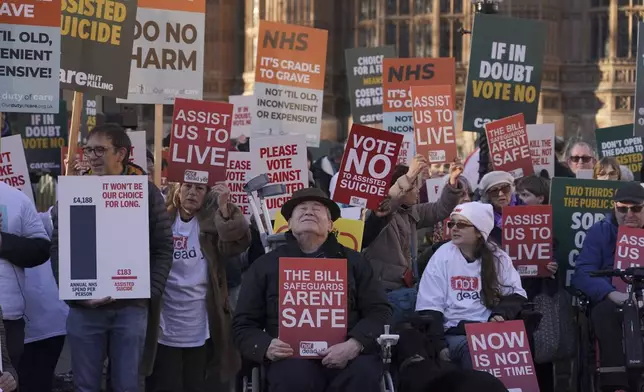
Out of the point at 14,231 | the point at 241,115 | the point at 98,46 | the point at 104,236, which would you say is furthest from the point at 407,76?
the point at 14,231

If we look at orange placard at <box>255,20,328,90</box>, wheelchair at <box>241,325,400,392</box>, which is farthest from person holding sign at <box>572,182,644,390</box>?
orange placard at <box>255,20,328,90</box>

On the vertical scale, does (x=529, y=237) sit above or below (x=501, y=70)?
below

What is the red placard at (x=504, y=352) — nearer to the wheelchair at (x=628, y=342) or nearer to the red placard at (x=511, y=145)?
the wheelchair at (x=628, y=342)

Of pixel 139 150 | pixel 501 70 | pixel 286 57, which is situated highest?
pixel 286 57

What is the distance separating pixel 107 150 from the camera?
314 inches

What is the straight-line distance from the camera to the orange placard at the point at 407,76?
1516cm

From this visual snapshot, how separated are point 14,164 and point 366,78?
7.75m

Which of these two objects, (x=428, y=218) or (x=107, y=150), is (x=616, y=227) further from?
(x=107, y=150)

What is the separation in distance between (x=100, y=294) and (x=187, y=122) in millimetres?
2371

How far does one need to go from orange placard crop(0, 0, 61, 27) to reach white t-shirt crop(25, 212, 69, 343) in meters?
1.60

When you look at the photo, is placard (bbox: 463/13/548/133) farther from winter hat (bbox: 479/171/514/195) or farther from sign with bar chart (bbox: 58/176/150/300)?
sign with bar chart (bbox: 58/176/150/300)

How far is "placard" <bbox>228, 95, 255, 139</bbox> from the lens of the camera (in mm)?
17375

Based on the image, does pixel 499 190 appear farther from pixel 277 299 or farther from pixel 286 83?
pixel 286 83

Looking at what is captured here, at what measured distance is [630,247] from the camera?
9.29 meters
